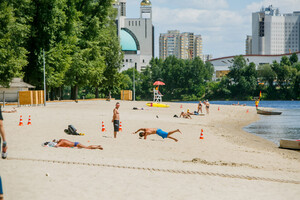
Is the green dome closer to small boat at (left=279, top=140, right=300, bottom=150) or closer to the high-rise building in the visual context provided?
the high-rise building

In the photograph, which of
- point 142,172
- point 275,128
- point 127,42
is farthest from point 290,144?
point 127,42

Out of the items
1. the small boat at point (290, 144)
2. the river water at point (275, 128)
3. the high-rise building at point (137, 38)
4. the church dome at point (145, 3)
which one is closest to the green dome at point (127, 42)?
the high-rise building at point (137, 38)

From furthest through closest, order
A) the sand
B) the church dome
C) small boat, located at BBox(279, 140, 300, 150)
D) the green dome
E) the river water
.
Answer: the church dome < the green dome < the river water < small boat, located at BBox(279, 140, 300, 150) < the sand

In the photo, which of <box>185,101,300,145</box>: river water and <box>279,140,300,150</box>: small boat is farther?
<box>185,101,300,145</box>: river water

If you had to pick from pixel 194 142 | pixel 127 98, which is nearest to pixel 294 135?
pixel 194 142

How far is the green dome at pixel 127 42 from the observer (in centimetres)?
16776

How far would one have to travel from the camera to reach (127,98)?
8025cm

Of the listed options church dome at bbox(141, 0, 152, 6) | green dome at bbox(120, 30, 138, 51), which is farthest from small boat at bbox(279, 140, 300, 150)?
church dome at bbox(141, 0, 152, 6)

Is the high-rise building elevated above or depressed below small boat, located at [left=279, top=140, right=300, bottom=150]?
above

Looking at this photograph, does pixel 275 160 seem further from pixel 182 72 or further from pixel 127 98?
pixel 182 72

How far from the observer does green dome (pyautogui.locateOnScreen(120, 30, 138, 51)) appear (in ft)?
550

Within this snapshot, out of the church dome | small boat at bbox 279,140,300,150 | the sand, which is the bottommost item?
small boat at bbox 279,140,300,150

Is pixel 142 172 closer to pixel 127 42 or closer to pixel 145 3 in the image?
pixel 127 42

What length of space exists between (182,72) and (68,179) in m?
125
